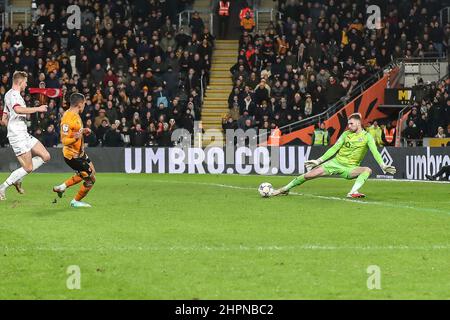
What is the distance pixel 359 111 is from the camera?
3750cm

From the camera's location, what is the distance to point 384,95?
1481 inches

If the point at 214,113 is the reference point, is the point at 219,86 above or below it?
above

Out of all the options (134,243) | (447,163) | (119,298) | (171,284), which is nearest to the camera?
(119,298)

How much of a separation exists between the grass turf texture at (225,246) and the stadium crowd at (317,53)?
14.4m

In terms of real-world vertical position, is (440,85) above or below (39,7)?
below

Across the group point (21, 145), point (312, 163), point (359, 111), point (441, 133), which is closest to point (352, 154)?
point (312, 163)

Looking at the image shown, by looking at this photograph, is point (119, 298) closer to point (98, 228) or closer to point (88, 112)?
point (98, 228)

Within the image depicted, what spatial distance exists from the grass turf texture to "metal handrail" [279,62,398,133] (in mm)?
14090

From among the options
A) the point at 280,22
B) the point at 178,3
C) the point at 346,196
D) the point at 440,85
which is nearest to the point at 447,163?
the point at 440,85

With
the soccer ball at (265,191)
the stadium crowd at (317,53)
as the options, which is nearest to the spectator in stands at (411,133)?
the stadium crowd at (317,53)

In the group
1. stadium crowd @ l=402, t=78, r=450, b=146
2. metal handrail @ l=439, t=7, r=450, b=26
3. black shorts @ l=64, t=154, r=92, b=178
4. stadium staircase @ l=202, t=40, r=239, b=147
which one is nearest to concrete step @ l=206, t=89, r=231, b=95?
stadium staircase @ l=202, t=40, r=239, b=147

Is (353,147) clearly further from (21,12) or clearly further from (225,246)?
(21,12)

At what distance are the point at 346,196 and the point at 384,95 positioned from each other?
1639 cm

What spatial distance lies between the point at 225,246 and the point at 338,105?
81.3 ft
